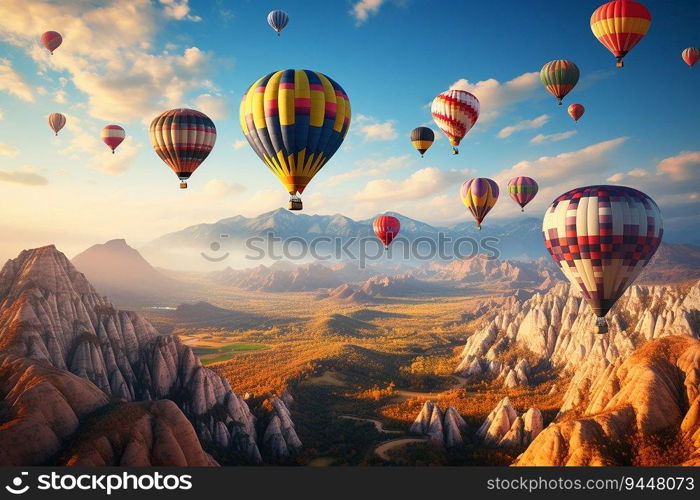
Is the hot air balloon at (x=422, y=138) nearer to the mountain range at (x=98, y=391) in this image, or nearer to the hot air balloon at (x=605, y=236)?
the hot air balloon at (x=605, y=236)

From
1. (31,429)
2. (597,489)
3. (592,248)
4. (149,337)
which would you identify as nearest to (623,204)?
(592,248)

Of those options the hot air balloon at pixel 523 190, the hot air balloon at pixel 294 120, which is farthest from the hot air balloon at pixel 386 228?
the hot air balloon at pixel 294 120

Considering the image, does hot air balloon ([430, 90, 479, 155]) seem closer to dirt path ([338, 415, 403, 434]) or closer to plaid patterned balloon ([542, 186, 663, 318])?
plaid patterned balloon ([542, 186, 663, 318])

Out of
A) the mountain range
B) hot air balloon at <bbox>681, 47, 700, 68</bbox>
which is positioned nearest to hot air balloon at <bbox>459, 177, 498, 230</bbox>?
hot air balloon at <bbox>681, 47, 700, 68</bbox>

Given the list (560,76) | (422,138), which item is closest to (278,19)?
(422,138)

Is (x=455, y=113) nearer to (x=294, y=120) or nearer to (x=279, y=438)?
(x=294, y=120)

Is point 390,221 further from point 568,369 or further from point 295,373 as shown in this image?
point 568,369
